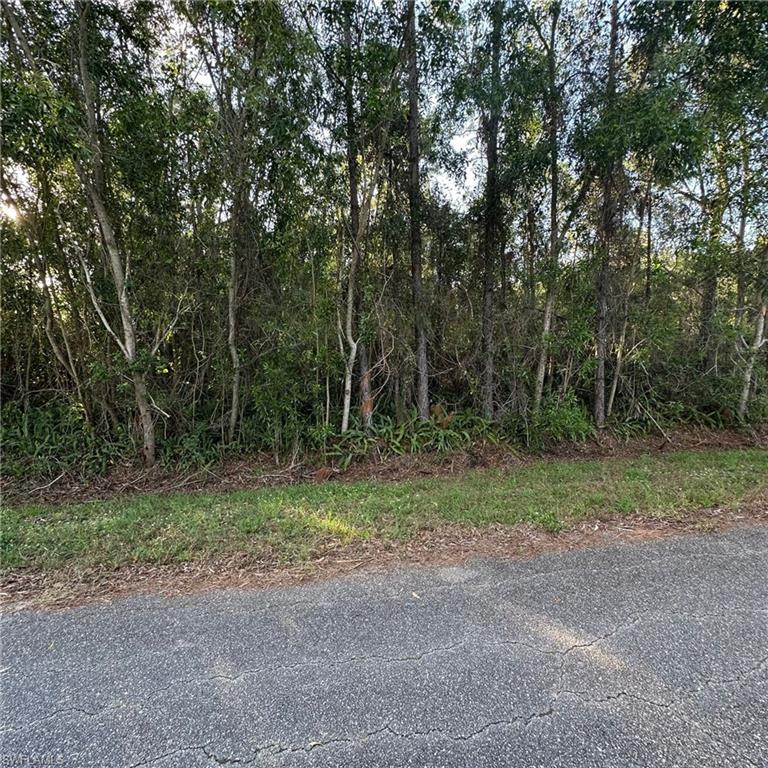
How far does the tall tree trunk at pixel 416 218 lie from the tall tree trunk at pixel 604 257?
256 cm

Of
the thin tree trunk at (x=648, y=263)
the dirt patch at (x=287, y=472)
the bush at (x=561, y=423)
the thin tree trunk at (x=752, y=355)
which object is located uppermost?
the thin tree trunk at (x=648, y=263)

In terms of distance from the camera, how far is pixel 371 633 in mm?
1854

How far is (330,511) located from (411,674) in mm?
2001

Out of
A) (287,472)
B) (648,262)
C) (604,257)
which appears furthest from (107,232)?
(648,262)

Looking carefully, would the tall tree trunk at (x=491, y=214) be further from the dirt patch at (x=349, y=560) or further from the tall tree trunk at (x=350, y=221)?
the dirt patch at (x=349, y=560)

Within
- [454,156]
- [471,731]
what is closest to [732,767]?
[471,731]

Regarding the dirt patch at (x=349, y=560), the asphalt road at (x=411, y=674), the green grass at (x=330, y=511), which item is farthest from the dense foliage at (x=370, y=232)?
the asphalt road at (x=411, y=674)

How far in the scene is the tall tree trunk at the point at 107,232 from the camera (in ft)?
13.5

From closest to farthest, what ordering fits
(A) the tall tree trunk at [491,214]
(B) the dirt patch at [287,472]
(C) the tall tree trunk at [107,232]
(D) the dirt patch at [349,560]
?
(D) the dirt patch at [349,560] → (C) the tall tree trunk at [107,232] → (B) the dirt patch at [287,472] → (A) the tall tree trunk at [491,214]

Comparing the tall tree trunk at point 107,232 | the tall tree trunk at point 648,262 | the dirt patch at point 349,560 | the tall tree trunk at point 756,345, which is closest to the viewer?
the dirt patch at point 349,560

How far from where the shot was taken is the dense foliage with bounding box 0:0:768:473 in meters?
4.33

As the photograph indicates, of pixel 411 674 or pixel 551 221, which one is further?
pixel 551 221

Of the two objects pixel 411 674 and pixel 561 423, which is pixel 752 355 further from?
pixel 411 674

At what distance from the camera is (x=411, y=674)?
1.60 metres
